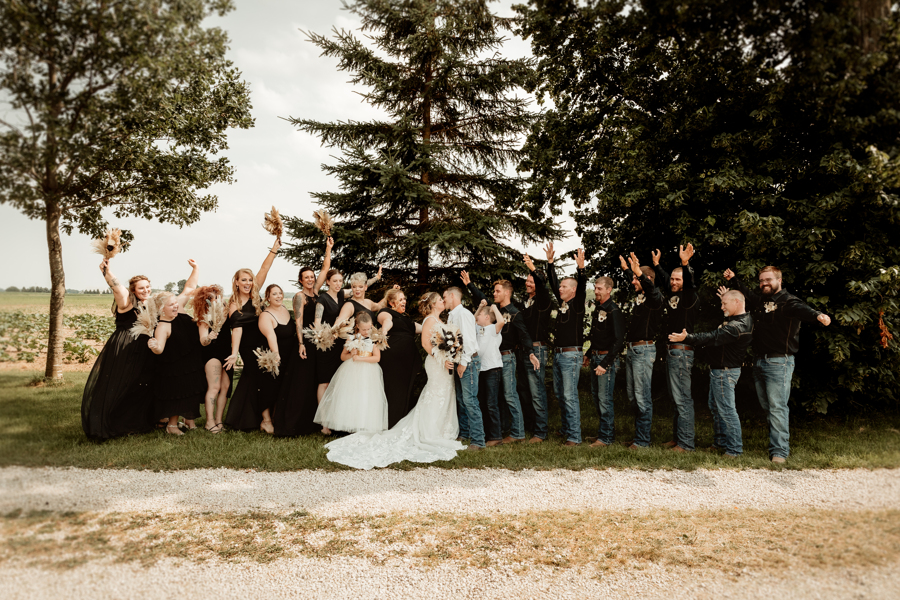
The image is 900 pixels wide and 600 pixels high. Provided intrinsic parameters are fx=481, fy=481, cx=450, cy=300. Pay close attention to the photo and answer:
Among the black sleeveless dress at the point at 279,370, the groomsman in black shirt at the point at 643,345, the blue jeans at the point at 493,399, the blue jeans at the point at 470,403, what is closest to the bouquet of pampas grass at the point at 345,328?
the black sleeveless dress at the point at 279,370

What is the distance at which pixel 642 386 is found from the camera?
6883 millimetres

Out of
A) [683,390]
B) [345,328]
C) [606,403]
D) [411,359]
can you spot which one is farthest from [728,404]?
[345,328]

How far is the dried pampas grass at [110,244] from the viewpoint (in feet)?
14.8

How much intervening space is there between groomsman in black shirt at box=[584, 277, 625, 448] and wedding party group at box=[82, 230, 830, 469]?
22 mm

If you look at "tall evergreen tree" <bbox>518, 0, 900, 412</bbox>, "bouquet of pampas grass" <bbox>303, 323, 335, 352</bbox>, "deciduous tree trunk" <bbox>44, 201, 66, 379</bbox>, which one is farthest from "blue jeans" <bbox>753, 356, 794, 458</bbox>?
"deciduous tree trunk" <bbox>44, 201, 66, 379</bbox>

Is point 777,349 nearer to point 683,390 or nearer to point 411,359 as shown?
point 683,390

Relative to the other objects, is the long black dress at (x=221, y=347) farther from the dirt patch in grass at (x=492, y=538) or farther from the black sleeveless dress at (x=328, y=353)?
the dirt patch in grass at (x=492, y=538)

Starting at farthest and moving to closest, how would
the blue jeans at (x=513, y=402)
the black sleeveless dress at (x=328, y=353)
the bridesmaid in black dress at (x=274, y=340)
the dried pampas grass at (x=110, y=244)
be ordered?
the black sleeveless dress at (x=328, y=353), the bridesmaid in black dress at (x=274, y=340), the blue jeans at (x=513, y=402), the dried pampas grass at (x=110, y=244)

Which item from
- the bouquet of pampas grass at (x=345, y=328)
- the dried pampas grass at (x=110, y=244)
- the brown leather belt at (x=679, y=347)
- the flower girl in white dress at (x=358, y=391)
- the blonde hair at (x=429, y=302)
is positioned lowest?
the flower girl in white dress at (x=358, y=391)

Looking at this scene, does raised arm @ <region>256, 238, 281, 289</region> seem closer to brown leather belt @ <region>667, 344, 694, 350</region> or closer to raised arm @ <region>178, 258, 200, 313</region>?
raised arm @ <region>178, 258, 200, 313</region>

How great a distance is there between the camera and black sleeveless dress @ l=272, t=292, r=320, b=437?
725 cm

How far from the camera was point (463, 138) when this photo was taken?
10961 mm

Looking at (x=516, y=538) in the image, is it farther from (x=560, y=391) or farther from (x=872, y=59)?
(x=872, y=59)

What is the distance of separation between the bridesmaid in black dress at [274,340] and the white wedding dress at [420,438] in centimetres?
157
